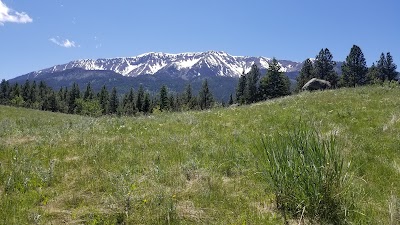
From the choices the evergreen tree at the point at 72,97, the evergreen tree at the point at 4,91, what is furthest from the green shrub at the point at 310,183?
the evergreen tree at the point at 4,91

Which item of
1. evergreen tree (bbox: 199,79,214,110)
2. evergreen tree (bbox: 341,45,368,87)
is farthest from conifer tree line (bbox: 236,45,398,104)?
evergreen tree (bbox: 199,79,214,110)

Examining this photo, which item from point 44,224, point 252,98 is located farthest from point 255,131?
point 252,98

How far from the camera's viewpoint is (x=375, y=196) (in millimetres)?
6605

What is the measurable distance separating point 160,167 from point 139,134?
14.9 feet

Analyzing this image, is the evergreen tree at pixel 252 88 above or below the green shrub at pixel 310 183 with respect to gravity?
above

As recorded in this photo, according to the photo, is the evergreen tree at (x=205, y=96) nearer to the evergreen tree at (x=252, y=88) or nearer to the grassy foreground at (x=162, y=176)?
the evergreen tree at (x=252, y=88)

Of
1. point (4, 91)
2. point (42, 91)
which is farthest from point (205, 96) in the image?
point (4, 91)

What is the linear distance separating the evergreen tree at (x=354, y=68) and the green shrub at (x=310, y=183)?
346 feet

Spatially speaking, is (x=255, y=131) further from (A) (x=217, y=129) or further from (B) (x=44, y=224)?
(B) (x=44, y=224)

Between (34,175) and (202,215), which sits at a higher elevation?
(34,175)

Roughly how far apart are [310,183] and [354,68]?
4226 inches

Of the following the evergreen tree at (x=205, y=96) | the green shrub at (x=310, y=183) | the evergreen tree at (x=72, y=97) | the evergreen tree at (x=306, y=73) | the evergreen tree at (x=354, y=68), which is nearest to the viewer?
the green shrub at (x=310, y=183)

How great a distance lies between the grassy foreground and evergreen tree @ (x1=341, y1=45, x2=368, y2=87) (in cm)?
9767

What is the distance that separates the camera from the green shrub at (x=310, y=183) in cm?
553
